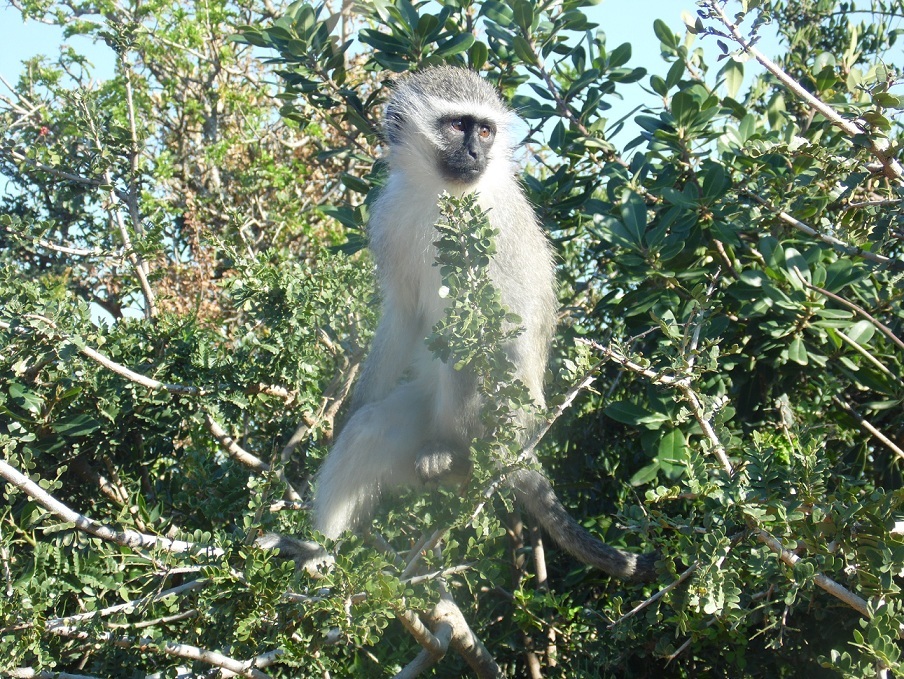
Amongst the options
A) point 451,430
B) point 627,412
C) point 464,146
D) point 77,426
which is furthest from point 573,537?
point 77,426

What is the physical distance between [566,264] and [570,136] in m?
1.02

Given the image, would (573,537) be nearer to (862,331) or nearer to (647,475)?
(647,475)

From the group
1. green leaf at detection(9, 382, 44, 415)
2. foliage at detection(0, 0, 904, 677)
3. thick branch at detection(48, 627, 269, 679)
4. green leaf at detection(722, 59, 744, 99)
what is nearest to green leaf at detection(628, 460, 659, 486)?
foliage at detection(0, 0, 904, 677)

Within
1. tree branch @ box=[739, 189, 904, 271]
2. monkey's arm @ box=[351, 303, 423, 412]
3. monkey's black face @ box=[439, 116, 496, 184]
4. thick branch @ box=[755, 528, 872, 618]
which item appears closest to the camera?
thick branch @ box=[755, 528, 872, 618]

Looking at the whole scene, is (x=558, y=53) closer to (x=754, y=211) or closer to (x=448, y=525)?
(x=754, y=211)

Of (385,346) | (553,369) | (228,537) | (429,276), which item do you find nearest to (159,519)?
(228,537)

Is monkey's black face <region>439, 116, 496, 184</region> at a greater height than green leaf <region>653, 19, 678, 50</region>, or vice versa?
green leaf <region>653, 19, 678, 50</region>

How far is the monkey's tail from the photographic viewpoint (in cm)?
345

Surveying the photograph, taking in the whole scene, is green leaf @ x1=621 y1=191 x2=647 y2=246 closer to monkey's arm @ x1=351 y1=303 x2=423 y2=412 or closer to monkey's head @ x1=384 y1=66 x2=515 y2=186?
monkey's head @ x1=384 y1=66 x2=515 y2=186

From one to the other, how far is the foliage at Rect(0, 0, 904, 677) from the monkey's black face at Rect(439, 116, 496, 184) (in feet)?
1.23

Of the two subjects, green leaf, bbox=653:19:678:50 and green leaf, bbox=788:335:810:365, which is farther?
green leaf, bbox=653:19:678:50

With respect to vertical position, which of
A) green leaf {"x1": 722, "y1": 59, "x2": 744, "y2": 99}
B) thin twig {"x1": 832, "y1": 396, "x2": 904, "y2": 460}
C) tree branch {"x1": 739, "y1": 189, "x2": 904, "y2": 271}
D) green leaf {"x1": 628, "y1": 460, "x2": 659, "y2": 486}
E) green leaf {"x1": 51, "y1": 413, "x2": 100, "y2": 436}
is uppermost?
green leaf {"x1": 722, "y1": 59, "x2": 744, "y2": 99}

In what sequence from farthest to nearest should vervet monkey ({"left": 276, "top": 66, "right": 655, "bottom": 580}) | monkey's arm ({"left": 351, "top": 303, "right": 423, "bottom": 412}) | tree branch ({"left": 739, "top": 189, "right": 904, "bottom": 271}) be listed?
monkey's arm ({"left": 351, "top": 303, "right": 423, "bottom": 412}) → vervet monkey ({"left": 276, "top": 66, "right": 655, "bottom": 580}) → tree branch ({"left": 739, "top": 189, "right": 904, "bottom": 271})

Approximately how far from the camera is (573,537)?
3.60 m
